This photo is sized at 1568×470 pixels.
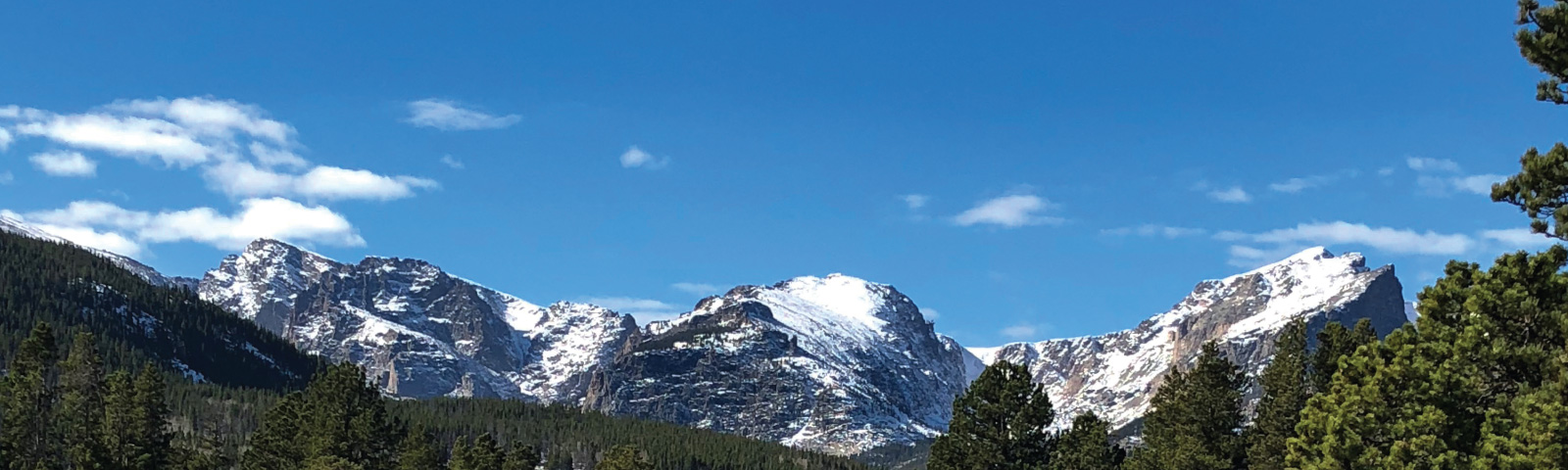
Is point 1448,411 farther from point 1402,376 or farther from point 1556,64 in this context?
point 1556,64

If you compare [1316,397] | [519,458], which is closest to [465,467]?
[519,458]

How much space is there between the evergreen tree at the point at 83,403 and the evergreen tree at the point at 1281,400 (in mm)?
64850

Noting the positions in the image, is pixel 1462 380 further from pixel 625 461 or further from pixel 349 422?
pixel 625 461

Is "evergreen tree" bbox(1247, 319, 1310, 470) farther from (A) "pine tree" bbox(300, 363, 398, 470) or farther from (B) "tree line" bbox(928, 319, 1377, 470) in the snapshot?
(A) "pine tree" bbox(300, 363, 398, 470)

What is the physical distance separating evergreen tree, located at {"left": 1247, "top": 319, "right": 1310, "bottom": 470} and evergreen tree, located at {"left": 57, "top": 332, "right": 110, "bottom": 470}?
2553 inches

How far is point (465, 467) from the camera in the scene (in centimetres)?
9550

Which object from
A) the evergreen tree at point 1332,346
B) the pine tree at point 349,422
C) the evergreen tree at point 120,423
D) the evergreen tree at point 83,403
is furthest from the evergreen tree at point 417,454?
the evergreen tree at point 1332,346

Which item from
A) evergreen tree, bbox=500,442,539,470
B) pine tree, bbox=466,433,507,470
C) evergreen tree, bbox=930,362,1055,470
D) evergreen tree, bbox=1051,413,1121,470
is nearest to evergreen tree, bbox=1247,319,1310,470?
evergreen tree, bbox=1051,413,1121,470

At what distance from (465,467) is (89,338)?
27130 mm

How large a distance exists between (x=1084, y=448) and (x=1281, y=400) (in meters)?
9.96

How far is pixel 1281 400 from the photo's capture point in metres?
64.3

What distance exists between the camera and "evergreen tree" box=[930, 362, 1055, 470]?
66250mm

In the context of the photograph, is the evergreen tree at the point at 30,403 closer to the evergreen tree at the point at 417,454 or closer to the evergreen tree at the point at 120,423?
the evergreen tree at the point at 120,423

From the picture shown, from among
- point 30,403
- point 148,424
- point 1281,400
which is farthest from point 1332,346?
point 30,403
